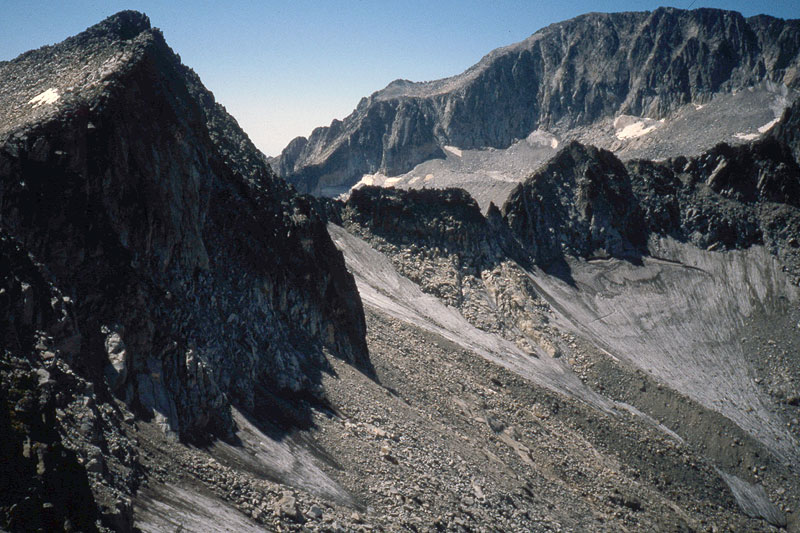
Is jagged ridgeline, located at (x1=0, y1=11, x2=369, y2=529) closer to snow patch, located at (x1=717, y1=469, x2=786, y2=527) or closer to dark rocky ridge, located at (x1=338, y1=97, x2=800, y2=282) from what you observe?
snow patch, located at (x1=717, y1=469, x2=786, y2=527)

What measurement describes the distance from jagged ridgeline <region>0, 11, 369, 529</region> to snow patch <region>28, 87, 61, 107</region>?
8cm

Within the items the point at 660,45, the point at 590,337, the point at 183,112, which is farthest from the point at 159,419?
the point at 660,45

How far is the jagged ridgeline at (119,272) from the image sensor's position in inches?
462

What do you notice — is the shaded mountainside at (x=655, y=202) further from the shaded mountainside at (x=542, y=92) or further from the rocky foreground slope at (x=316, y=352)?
the shaded mountainside at (x=542, y=92)

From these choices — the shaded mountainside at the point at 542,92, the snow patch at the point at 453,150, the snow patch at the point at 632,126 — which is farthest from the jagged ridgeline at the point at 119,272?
the snow patch at the point at 453,150

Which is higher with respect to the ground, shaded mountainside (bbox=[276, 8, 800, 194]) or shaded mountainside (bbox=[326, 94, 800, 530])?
shaded mountainside (bbox=[276, 8, 800, 194])

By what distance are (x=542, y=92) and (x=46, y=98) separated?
15606 cm

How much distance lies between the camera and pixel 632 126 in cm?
13500

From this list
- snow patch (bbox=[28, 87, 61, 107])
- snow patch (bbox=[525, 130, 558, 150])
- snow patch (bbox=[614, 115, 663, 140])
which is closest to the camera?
snow patch (bbox=[28, 87, 61, 107])

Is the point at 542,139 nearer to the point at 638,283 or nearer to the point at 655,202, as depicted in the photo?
the point at 655,202

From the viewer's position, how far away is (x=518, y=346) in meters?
45.5

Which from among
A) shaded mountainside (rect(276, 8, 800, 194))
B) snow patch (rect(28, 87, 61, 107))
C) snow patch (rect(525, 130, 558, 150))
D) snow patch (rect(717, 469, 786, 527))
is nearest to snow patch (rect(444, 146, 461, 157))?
shaded mountainside (rect(276, 8, 800, 194))

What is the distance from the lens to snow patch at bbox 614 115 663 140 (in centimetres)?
13000

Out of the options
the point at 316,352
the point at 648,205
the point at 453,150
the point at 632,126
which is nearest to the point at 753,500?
the point at 316,352
